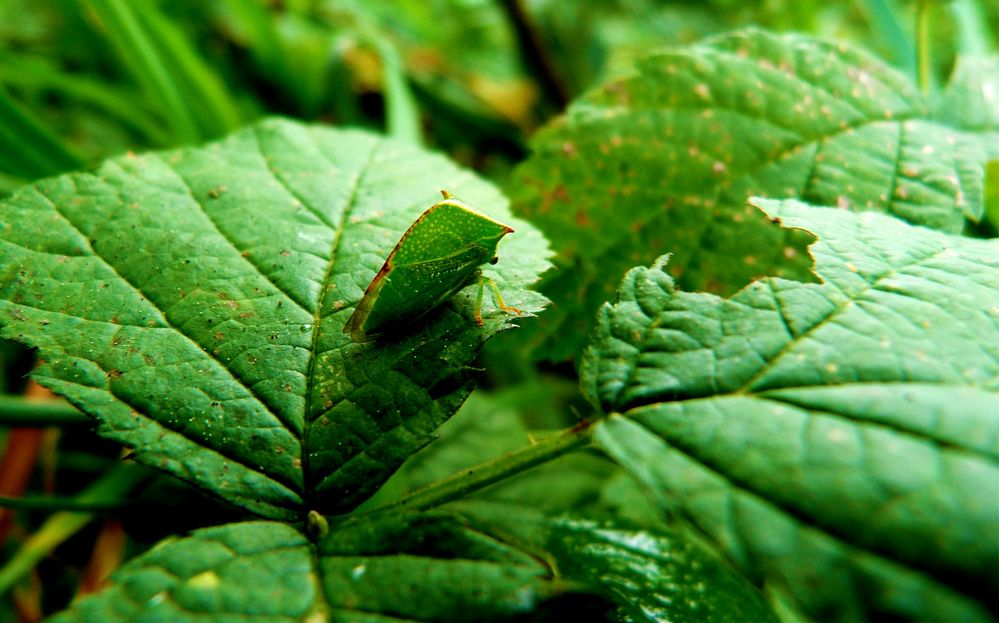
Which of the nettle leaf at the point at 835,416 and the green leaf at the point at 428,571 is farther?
the green leaf at the point at 428,571

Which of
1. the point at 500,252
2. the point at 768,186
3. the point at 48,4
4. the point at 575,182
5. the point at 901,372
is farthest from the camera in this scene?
the point at 48,4

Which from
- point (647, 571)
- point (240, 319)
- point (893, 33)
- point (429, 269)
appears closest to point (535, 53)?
point (893, 33)

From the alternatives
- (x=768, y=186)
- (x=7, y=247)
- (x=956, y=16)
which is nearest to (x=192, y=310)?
(x=7, y=247)

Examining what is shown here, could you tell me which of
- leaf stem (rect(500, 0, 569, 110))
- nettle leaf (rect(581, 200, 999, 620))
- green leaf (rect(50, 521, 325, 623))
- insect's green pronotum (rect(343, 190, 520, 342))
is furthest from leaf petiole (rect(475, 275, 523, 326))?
leaf stem (rect(500, 0, 569, 110))

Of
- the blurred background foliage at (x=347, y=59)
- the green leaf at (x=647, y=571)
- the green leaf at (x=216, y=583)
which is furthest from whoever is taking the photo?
the blurred background foliage at (x=347, y=59)

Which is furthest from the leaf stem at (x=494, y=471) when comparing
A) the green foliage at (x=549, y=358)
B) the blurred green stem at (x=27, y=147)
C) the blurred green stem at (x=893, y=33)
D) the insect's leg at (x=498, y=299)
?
the blurred green stem at (x=893, y=33)

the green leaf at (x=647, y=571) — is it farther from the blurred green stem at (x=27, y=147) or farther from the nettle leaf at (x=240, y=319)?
the blurred green stem at (x=27, y=147)

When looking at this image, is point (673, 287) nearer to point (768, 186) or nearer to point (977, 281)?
point (977, 281)
